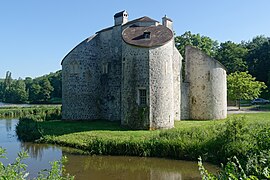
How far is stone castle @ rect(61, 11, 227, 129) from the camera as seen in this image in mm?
20047

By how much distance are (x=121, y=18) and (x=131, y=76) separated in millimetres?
7670

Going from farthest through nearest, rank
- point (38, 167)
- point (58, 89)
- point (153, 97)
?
point (58, 89) → point (153, 97) → point (38, 167)

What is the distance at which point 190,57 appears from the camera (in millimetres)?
25672

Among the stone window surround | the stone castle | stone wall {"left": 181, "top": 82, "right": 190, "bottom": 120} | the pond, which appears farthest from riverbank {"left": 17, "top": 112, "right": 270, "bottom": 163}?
stone wall {"left": 181, "top": 82, "right": 190, "bottom": 120}


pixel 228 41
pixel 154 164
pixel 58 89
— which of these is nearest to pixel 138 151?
pixel 154 164

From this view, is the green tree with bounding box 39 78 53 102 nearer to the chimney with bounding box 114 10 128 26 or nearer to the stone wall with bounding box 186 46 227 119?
the chimney with bounding box 114 10 128 26

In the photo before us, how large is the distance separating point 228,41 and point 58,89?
1818 inches

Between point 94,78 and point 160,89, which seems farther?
point 94,78

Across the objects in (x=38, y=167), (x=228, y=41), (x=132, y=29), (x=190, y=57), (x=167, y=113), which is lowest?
(x=38, y=167)

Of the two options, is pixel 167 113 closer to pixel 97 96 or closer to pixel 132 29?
pixel 132 29

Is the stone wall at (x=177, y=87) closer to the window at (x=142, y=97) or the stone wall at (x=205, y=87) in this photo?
the stone wall at (x=205, y=87)

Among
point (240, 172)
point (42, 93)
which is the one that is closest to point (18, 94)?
point (42, 93)

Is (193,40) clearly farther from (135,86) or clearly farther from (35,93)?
(35,93)

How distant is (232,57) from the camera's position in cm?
5331
